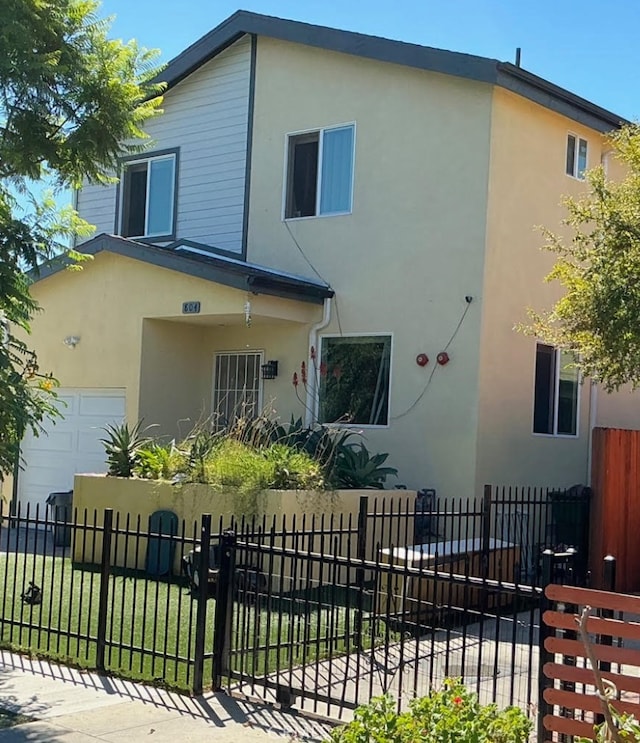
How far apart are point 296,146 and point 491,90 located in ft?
11.6

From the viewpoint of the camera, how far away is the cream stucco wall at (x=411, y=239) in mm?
12852

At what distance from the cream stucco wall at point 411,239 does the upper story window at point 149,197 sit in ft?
9.11

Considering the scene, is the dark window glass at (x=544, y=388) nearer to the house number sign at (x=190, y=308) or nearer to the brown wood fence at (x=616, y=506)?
the brown wood fence at (x=616, y=506)

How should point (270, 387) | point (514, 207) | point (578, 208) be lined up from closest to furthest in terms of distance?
point (578, 208), point (514, 207), point (270, 387)

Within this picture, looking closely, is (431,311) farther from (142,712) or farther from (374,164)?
(142,712)

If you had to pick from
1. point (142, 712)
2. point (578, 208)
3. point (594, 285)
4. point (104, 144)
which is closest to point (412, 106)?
point (578, 208)

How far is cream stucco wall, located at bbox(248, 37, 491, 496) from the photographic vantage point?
12.9 m

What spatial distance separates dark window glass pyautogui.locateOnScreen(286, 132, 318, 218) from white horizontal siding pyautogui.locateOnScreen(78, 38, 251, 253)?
95 centimetres

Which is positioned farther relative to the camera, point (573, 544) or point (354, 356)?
point (354, 356)

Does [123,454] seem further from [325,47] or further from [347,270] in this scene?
[325,47]

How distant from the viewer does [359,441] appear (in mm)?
13680

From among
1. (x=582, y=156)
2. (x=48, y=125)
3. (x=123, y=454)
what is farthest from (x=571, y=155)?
(x=48, y=125)

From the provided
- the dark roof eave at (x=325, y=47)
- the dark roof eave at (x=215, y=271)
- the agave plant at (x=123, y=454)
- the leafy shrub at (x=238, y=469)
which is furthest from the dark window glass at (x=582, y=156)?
the agave plant at (x=123, y=454)

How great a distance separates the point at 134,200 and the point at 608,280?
1005 cm
